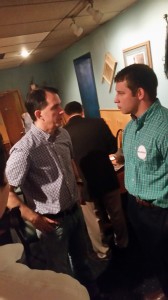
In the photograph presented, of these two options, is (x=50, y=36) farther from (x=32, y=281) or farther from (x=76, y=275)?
(x=32, y=281)

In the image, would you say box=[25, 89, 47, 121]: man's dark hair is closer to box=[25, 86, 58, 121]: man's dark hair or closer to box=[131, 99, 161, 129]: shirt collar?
box=[25, 86, 58, 121]: man's dark hair

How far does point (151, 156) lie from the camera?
151 cm

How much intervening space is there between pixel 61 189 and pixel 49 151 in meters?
0.25

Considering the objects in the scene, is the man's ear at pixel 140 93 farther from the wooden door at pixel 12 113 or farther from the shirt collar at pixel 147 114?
the wooden door at pixel 12 113

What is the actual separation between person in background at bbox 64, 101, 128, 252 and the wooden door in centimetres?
463

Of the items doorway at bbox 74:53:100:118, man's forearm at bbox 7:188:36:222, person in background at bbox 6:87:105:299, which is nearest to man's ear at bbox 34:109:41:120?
person in background at bbox 6:87:105:299

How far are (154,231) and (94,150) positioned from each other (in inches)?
37.0

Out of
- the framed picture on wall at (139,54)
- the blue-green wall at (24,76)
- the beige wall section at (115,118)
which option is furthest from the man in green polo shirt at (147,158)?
the blue-green wall at (24,76)

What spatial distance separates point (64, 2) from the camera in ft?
7.72

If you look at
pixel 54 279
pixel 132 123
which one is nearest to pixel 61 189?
pixel 132 123

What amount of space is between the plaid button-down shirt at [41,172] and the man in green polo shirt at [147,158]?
431mm

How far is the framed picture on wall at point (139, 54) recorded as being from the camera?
2.85 metres

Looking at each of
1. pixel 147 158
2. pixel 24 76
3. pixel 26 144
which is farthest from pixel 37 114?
pixel 24 76

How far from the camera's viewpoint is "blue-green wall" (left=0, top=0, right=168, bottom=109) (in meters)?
→ 2.67
